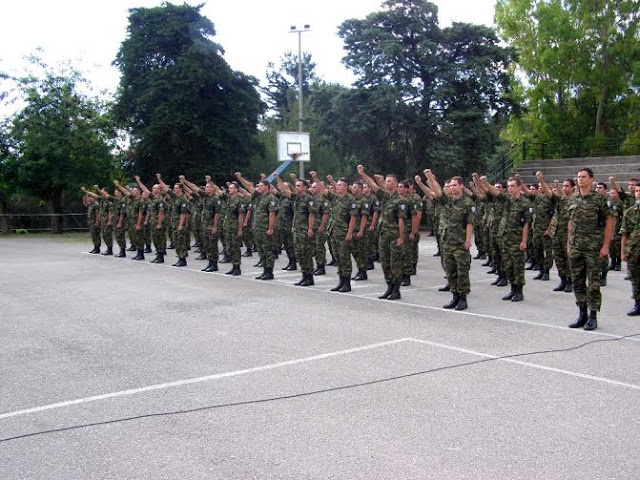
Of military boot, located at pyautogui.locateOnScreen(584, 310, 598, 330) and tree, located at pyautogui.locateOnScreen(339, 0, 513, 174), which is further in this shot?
tree, located at pyautogui.locateOnScreen(339, 0, 513, 174)

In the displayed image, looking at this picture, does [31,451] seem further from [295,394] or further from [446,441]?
[446,441]

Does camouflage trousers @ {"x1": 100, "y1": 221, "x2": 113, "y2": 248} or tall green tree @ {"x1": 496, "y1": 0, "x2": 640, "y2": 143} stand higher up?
tall green tree @ {"x1": 496, "y1": 0, "x2": 640, "y2": 143}

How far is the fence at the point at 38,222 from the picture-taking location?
3694 centimetres

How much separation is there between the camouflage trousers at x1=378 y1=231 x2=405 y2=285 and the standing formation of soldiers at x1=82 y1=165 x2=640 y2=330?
0.02 meters

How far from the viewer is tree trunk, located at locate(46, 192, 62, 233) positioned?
3594 centimetres

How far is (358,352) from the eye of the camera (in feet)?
22.5

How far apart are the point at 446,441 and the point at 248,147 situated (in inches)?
1321

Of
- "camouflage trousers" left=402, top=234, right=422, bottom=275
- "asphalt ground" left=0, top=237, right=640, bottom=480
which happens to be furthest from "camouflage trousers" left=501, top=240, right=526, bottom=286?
"camouflage trousers" left=402, top=234, right=422, bottom=275

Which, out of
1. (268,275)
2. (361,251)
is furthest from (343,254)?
(268,275)

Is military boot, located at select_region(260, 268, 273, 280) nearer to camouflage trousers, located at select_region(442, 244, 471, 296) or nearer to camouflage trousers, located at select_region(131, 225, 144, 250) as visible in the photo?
camouflage trousers, located at select_region(442, 244, 471, 296)

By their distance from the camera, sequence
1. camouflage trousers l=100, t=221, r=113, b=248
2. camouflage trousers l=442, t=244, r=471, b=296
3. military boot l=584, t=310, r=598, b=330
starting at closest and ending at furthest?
1. military boot l=584, t=310, r=598, b=330
2. camouflage trousers l=442, t=244, r=471, b=296
3. camouflage trousers l=100, t=221, r=113, b=248

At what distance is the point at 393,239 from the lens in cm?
1058

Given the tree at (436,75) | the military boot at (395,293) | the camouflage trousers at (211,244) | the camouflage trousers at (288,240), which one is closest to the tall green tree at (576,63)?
the tree at (436,75)

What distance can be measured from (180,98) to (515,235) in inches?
1044
